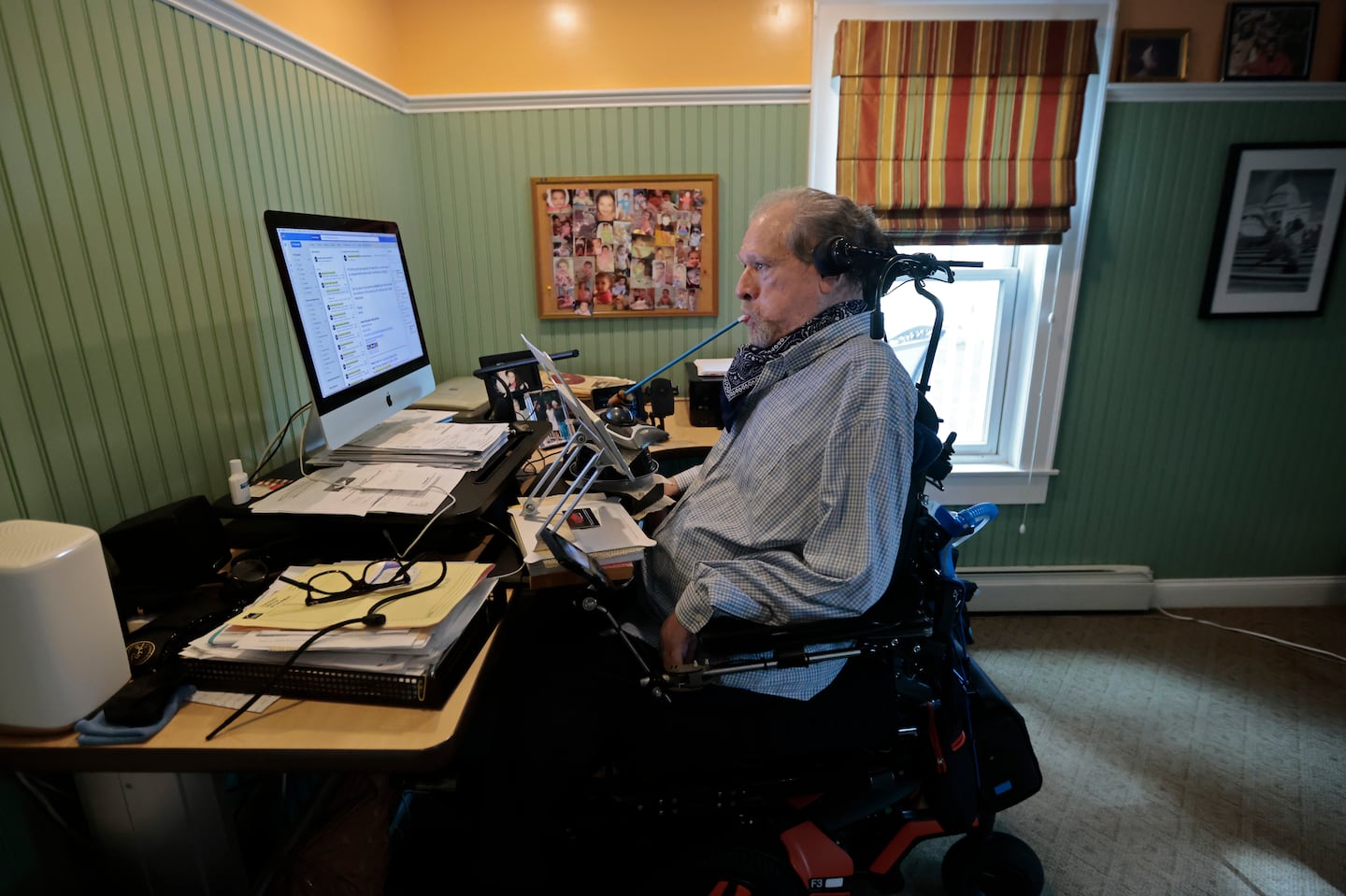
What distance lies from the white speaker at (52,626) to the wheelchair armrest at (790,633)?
32.6 inches

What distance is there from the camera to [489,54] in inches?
94.5

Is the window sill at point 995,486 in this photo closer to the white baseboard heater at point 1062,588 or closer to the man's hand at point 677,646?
the white baseboard heater at point 1062,588

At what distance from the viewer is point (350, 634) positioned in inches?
35.6

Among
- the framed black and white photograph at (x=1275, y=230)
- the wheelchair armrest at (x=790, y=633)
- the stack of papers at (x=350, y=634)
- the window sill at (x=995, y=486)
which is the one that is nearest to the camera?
the stack of papers at (x=350, y=634)

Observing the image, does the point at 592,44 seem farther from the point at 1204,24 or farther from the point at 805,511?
the point at 1204,24

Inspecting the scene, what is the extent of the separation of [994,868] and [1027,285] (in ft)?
6.64

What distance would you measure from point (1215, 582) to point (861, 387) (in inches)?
102

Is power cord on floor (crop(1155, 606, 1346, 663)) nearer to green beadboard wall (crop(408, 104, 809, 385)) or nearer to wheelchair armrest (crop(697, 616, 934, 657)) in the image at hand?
green beadboard wall (crop(408, 104, 809, 385))

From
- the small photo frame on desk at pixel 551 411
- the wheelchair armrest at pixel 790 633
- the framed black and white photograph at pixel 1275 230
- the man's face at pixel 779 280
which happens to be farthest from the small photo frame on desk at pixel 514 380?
the framed black and white photograph at pixel 1275 230

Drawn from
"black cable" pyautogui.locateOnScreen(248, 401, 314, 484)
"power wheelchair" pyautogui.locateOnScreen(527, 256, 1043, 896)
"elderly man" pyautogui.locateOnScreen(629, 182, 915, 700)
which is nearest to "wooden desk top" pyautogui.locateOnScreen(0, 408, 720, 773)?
"power wheelchair" pyautogui.locateOnScreen(527, 256, 1043, 896)

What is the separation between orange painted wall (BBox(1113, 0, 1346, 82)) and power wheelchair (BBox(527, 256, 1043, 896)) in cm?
182

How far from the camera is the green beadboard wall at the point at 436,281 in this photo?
1.10 m

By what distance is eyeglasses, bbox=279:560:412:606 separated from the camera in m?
0.99

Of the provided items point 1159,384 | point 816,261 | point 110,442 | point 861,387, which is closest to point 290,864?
point 110,442
